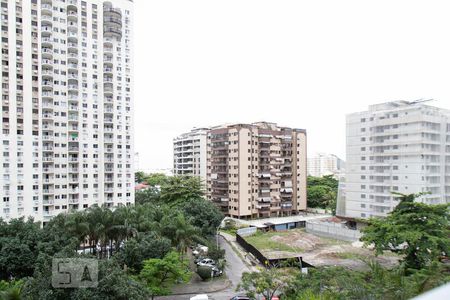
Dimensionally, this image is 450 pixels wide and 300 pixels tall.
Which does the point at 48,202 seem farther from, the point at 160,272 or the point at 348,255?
the point at 348,255

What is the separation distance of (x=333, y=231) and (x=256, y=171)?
1403 centimetres

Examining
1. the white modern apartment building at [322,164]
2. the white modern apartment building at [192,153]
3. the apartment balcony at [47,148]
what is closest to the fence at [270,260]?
the apartment balcony at [47,148]

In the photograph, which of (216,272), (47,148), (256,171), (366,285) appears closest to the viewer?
(366,285)

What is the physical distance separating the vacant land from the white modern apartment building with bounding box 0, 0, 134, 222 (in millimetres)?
16929

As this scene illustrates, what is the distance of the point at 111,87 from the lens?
34375 millimetres

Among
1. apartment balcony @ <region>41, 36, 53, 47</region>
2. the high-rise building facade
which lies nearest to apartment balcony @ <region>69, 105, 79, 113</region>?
apartment balcony @ <region>41, 36, 53, 47</region>

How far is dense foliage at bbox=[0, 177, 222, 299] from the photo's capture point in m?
10.1

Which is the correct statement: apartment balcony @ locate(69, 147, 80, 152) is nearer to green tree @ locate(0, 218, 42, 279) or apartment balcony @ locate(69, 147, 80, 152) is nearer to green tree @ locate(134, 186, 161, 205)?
green tree @ locate(134, 186, 161, 205)

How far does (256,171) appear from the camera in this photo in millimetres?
42594

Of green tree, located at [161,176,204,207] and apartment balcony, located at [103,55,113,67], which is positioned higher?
apartment balcony, located at [103,55,113,67]

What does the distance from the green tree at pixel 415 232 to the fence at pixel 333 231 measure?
13950 millimetres

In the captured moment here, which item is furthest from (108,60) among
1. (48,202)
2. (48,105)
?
(48,202)

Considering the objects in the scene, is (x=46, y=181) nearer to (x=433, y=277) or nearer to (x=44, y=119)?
(x=44, y=119)

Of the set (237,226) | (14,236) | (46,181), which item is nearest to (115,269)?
(14,236)
